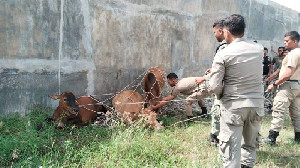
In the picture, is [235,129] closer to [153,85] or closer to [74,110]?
[74,110]

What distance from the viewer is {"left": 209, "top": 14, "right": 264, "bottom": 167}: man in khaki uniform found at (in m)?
3.24

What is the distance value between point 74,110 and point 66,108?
14 cm

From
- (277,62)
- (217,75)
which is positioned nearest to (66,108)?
(217,75)

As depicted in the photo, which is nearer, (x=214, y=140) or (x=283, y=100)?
(x=214, y=140)

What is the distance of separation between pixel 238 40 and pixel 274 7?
9.54 meters

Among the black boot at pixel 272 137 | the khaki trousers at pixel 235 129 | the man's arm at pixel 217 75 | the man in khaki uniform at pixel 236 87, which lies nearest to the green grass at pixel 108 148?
the black boot at pixel 272 137

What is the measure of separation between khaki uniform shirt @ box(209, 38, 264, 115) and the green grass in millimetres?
831

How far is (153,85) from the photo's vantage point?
5941mm

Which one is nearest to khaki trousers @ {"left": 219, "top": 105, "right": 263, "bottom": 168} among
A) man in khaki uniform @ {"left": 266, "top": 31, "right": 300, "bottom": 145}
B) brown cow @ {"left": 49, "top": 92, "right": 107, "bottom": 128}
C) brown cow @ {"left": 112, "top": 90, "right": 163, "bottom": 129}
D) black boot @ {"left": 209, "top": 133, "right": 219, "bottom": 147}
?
black boot @ {"left": 209, "top": 133, "right": 219, "bottom": 147}

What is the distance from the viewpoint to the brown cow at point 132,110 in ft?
16.6

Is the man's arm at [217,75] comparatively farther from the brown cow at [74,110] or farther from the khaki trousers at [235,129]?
the brown cow at [74,110]

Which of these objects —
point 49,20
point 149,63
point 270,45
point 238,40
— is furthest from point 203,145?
point 270,45

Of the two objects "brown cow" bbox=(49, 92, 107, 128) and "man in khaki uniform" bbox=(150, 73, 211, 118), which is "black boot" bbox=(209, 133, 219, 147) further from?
"brown cow" bbox=(49, 92, 107, 128)

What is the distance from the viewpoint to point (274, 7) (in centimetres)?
1162
